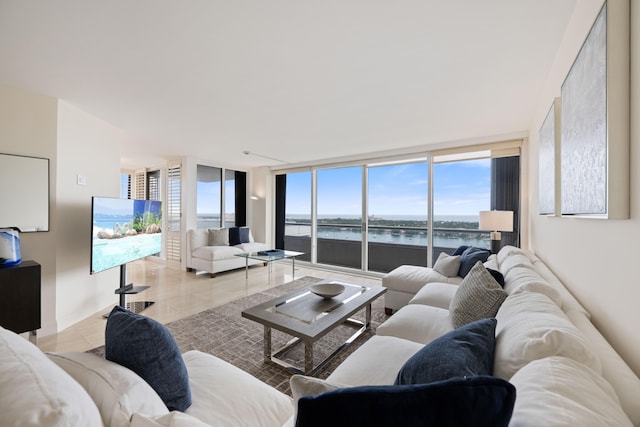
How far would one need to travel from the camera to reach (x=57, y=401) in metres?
0.54

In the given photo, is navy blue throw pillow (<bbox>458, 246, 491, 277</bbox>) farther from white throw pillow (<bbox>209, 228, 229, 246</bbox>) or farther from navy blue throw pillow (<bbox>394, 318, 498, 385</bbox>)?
white throw pillow (<bbox>209, 228, 229, 246</bbox>)

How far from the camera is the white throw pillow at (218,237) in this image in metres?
5.59

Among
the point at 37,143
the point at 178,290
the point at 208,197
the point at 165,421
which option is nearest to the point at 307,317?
the point at 165,421

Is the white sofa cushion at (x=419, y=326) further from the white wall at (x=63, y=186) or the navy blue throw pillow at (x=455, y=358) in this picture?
the white wall at (x=63, y=186)

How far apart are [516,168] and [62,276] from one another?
238 inches

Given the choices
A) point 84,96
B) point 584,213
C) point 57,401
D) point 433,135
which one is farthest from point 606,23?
point 84,96

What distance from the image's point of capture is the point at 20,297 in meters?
2.22

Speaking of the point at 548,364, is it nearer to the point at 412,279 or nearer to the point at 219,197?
the point at 412,279

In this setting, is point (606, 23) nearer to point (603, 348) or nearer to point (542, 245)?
point (603, 348)

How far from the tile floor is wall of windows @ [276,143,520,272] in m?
0.90

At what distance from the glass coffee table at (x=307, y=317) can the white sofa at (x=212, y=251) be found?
2.74 metres

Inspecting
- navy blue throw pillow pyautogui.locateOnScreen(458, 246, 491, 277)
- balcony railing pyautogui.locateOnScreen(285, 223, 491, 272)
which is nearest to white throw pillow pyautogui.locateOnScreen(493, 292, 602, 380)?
navy blue throw pillow pyautogui.locateOnScreen(458, 246, 491, 277)

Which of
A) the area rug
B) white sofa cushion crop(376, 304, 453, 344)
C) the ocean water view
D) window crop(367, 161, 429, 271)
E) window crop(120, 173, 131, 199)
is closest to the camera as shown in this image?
white sofa cushion crop(376, 304, 453, 344)

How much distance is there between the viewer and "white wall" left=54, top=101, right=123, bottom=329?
9.23 feet
